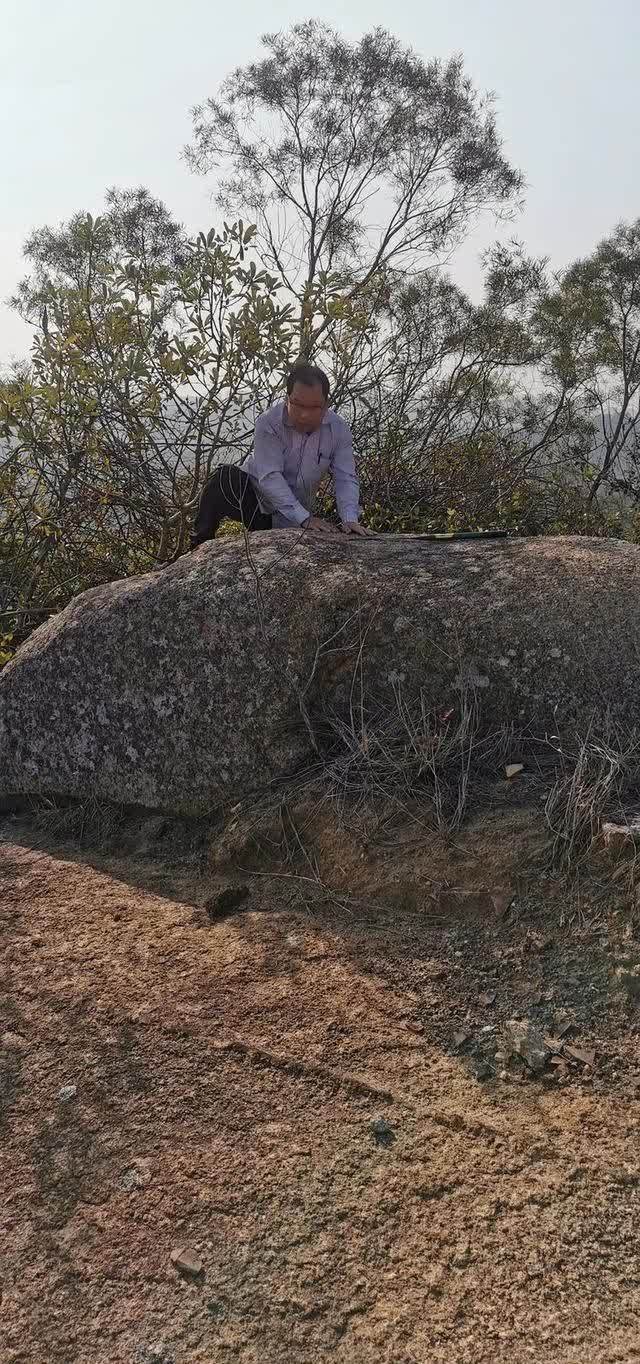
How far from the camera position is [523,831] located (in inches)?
94.0

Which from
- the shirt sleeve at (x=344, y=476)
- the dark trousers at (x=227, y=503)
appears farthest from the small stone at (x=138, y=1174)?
the shirt sleeve at (x=344, y=476)

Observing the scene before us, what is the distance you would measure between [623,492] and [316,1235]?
9.47m

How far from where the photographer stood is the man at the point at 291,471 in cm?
371

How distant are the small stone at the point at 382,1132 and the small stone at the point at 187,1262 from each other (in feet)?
1.31

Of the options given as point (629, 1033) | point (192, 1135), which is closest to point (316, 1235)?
point (192, 1135)

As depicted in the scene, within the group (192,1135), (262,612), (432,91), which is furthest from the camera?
A: (432,91)

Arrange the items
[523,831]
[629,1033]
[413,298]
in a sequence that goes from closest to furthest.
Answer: [629,1033]
[523,831]
[413,298]

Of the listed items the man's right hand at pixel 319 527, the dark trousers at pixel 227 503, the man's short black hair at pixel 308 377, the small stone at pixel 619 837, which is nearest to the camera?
the small stone at pixel 619 837

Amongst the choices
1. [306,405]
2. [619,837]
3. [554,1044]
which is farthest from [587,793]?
[306,405]

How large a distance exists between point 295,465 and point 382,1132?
2.94 meters

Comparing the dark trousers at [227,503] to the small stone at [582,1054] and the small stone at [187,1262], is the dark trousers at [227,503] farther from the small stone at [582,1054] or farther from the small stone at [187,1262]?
the small stone at [187,1262]

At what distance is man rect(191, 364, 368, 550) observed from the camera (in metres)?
3.71

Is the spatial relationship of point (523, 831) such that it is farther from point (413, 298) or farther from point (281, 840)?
point (413, 298)

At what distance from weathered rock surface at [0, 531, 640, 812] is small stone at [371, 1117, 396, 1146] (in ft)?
4.16
